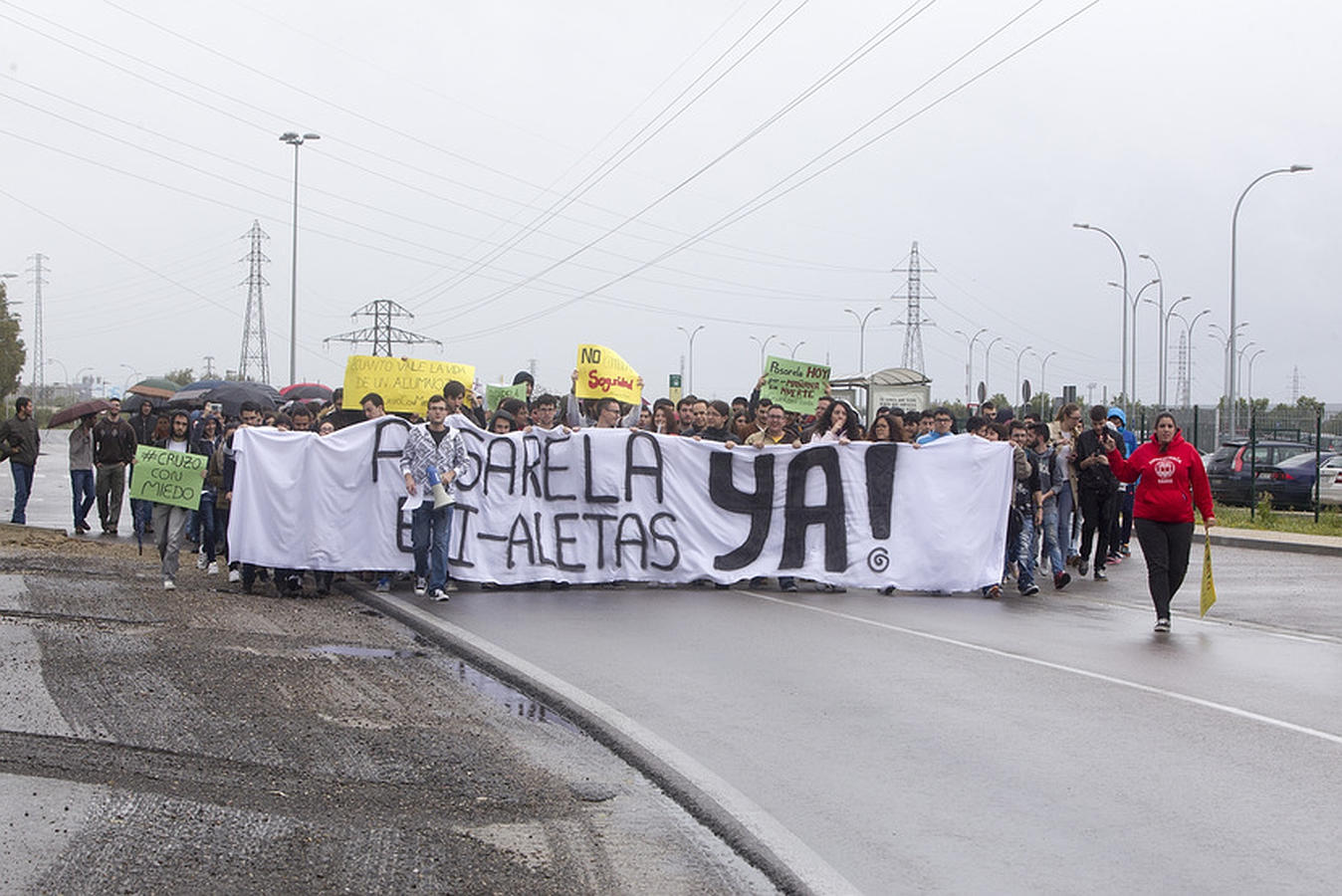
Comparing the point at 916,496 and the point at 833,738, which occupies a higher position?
the point at 916,496

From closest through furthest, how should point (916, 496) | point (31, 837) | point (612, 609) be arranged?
point (31, 837) → point (612, 609) → point (916, 496)

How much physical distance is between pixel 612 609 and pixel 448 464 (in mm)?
A: 2086

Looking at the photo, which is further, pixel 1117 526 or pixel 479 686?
pixel 1117 526

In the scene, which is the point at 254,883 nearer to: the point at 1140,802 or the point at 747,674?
the point at 1140,802

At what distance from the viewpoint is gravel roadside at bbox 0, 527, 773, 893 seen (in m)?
4.88

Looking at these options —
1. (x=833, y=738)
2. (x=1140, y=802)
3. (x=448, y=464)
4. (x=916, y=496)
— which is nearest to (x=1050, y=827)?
(x=1140, y=802)

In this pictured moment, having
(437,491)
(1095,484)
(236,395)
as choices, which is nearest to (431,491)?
(437,491)

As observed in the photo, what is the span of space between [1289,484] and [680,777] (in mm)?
26469

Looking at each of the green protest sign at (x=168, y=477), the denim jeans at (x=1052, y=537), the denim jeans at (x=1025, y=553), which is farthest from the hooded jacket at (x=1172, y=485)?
the green protest sign at (x=168, y=477)

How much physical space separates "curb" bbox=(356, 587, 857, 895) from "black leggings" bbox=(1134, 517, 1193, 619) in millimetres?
5800

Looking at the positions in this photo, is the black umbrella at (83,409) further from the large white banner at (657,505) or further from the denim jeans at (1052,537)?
the denim jeans at (1052,537)

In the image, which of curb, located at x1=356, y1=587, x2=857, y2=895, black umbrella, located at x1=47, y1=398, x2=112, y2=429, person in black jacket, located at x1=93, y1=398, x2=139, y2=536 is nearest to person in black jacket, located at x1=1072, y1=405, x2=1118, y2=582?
curb, located at x1=356, y1=587, x2=857, y2=895

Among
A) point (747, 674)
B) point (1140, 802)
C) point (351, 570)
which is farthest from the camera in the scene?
point (351, 570)

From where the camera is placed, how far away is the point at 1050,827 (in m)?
5.74
